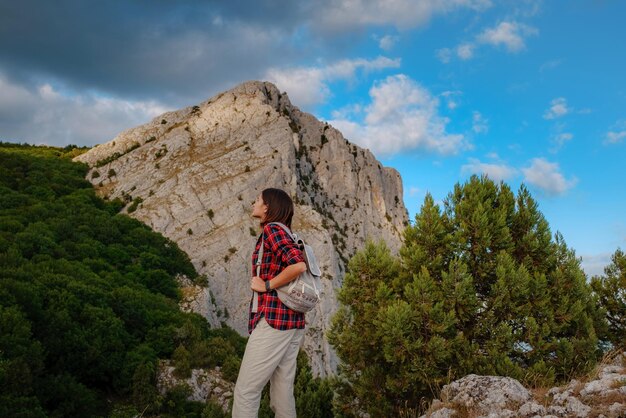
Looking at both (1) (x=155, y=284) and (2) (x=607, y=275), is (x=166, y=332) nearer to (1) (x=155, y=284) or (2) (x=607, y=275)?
(1) (x=155, y=284)

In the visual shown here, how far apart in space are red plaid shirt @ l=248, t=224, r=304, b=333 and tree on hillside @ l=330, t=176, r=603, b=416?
217 inches

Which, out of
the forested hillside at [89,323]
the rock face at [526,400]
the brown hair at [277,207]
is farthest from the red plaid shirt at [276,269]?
the forested hillside at [89,323]

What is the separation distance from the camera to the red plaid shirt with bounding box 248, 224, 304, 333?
477 cm

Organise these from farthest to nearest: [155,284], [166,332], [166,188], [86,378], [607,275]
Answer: [166,188] < [155,284] < [166,332] < [86,378] < [607,275]

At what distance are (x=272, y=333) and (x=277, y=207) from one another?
1.39 m

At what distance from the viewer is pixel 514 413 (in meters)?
5.98

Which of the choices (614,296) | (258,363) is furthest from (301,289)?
(614,296)

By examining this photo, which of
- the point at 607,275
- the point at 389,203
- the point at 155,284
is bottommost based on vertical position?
the point at 607,275

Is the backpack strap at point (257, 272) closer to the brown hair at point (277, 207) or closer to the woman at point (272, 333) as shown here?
the woman at point (272, 333)

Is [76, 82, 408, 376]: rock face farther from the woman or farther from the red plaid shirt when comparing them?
the red plaid shirt

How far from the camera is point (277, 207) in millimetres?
5160

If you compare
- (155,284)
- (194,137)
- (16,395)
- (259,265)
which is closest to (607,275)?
(259,265)

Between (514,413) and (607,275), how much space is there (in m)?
8.74

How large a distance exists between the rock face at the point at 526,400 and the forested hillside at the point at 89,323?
16.1 ft
